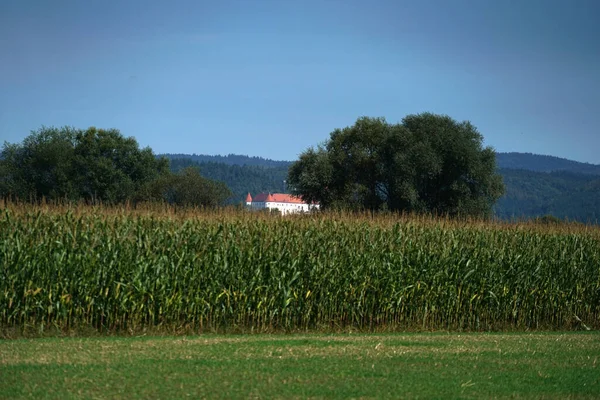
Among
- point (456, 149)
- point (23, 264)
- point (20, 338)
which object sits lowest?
point (20, 338)

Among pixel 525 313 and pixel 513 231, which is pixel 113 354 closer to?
pixel 525 313

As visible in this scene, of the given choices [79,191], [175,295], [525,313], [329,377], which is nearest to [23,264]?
[175,295]

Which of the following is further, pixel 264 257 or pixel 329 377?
pixel 264 257

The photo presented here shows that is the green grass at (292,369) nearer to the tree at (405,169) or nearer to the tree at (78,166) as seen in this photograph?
the tree at (405,169)

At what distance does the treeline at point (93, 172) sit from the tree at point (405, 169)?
21509 millimetres

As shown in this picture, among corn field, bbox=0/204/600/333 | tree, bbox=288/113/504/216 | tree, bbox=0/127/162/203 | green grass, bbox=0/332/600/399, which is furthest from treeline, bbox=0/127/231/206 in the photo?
green grass, bbox=0/332/600/399

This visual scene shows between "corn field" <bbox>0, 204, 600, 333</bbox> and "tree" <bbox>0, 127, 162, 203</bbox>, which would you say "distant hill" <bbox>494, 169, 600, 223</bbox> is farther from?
"corn field" <bbox>0, 204, 600, 333</bbox>

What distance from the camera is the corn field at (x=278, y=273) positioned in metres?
16.2

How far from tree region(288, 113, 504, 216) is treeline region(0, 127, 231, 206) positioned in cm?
2151

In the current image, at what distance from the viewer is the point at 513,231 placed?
22.4 meters

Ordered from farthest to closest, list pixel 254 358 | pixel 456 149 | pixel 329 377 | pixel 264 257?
1. pixel 456 149
2. pixel 264 257
3. pixel 254 358
4. pixel 329 377

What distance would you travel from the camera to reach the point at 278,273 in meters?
18.0

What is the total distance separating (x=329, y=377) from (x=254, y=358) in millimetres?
1738

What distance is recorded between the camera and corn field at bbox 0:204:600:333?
16156 millimetres
